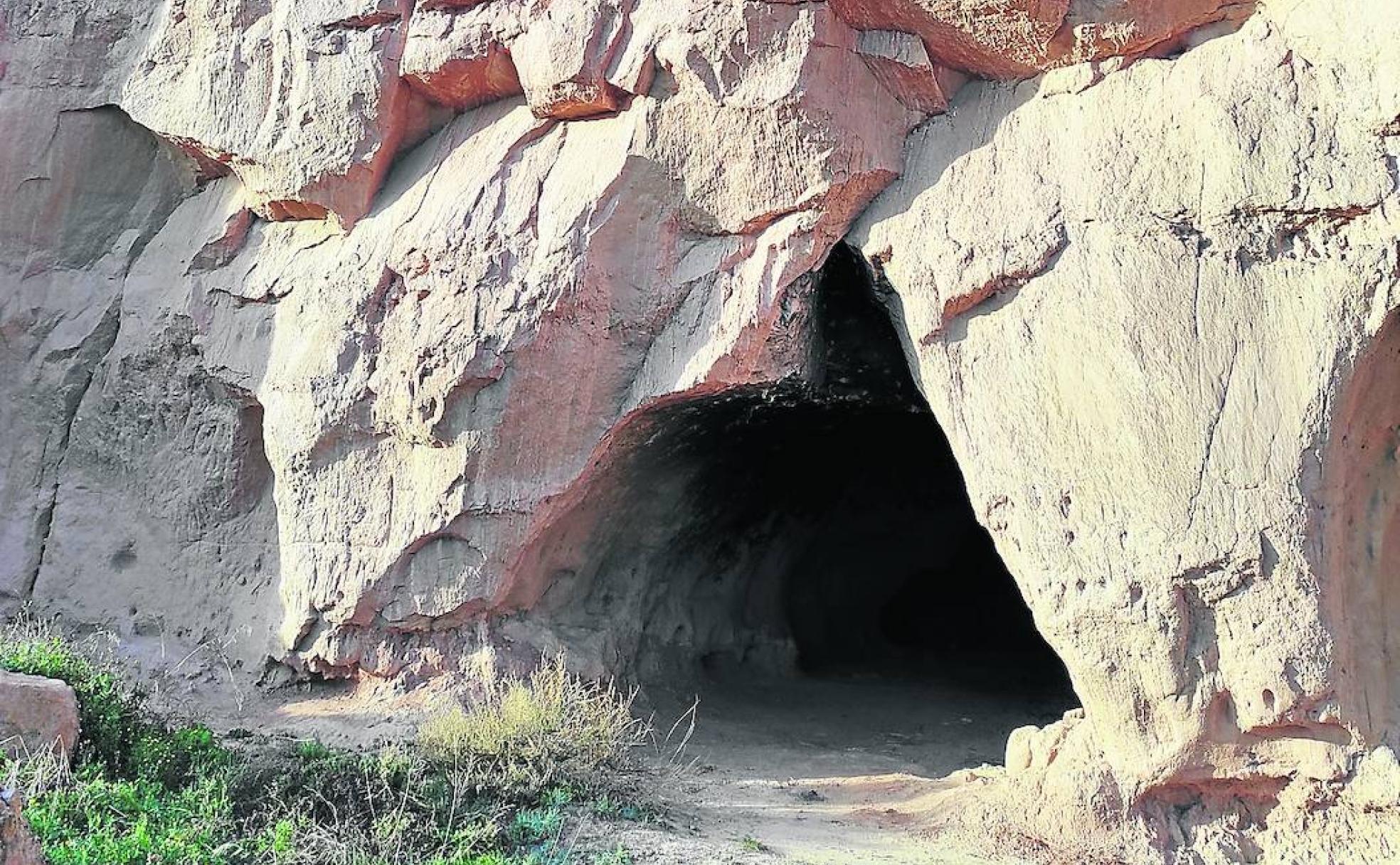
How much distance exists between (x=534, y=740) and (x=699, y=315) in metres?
2.03

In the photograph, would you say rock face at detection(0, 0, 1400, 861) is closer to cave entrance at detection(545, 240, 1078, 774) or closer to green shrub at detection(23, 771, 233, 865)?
cave entrance at detection(545, 240, 1078, 774)

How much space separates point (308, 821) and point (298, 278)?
3113mm

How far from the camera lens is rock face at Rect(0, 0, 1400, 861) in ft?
15.0

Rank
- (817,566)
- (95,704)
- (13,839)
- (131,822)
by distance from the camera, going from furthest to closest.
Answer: (817,566)
(95,704)
(131,822)
(13,839)

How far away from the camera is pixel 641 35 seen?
5578 millimetres

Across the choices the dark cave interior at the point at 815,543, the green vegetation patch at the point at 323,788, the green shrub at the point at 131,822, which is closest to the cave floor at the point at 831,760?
the dark cave interior at the point at 815,543

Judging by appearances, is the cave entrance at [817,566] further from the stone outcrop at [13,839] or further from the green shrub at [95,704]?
the stone outcrop at [13,839]

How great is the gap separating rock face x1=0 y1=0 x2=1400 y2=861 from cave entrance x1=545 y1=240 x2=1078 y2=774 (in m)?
0.13

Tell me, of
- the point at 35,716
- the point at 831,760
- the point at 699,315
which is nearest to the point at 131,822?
the point at 35,716

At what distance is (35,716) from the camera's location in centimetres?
439

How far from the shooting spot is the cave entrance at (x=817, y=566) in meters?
6.40

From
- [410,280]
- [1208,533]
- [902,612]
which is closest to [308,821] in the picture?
[410,280]

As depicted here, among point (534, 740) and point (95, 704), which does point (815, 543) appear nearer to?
point (534, 740)

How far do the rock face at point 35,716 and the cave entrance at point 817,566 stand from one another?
2419 millimetres
